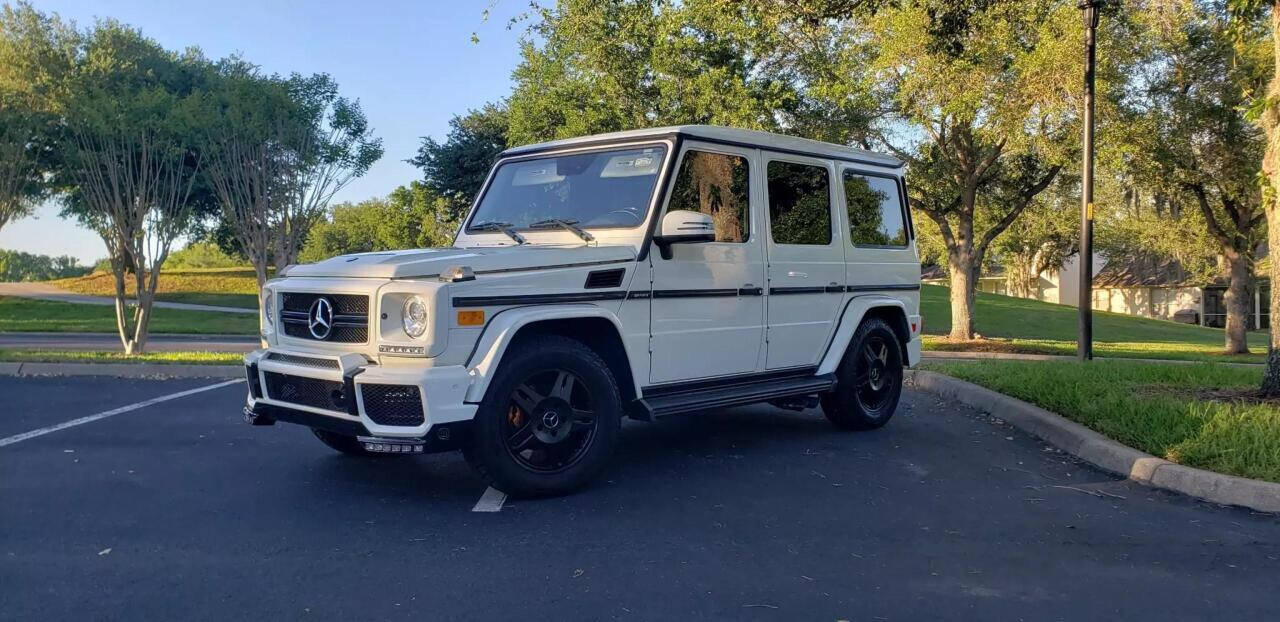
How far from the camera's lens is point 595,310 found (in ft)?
17.6

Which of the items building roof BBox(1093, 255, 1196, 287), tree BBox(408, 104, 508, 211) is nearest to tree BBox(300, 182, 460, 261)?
tree BBox(408, 104, 508, 211)

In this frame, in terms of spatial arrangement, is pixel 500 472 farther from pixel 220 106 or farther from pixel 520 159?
pixel 220 106

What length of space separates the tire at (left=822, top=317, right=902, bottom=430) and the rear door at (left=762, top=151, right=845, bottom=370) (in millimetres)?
400

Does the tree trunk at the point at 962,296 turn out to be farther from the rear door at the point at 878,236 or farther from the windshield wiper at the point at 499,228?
the windshield wiper at the point at 499,228

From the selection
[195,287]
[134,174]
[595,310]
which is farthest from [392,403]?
[195,287]

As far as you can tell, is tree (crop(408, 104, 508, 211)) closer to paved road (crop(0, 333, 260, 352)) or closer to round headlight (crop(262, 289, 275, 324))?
paved road (crop(0, 333, 260, 352))

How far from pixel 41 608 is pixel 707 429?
4956 mm

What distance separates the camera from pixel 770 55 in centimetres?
2019

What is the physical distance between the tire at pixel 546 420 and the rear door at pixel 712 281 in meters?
0.53

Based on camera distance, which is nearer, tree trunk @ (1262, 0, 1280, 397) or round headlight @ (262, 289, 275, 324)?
round headlight @ (262, 289, 275, 324)

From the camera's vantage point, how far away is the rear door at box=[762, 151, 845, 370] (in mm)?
6617

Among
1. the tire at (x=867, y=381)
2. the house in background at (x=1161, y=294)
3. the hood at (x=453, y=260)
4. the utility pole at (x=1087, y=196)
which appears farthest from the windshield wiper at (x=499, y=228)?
the house in background at (x=1161, y=294)

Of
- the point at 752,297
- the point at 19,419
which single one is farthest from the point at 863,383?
the point at 19,419

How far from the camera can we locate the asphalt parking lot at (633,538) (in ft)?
12.2
